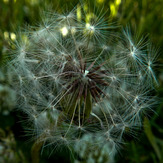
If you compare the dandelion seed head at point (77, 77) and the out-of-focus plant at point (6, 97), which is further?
the out-of-focus plant at point (6, 97)

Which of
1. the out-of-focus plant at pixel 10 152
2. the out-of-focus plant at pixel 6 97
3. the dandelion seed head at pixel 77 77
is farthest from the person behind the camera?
the out-of-focus plant at pixel 6 97

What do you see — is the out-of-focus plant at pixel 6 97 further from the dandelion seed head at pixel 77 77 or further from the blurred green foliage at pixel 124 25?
the dandelion seed head at pixel 77 77

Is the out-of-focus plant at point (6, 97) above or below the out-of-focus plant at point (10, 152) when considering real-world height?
above

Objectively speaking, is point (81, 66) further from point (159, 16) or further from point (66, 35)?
point (159, 16)

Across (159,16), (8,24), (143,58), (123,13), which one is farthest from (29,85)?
(159,16)

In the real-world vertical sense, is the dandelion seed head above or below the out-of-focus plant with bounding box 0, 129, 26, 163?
above

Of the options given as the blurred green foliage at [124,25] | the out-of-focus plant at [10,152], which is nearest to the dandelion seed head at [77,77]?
the blurred green foliage at [124,25]

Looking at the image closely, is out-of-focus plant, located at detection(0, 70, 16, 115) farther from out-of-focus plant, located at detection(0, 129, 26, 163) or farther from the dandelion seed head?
the dandelion seed head

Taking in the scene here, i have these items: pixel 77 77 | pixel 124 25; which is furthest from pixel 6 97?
pixel 124 25

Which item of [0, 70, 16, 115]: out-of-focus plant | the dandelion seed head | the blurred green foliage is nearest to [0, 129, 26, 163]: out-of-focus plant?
the blurred green foliage
